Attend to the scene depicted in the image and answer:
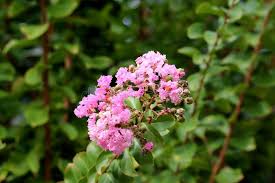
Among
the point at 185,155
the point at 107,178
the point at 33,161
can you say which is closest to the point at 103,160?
the point at 107,178

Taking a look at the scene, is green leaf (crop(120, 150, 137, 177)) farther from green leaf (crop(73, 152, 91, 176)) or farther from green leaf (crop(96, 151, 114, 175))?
green leaf (crop(73, 152, 91, 176))

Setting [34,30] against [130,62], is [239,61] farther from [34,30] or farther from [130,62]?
[34,30]

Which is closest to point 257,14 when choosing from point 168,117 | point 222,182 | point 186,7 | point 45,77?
point 186,7

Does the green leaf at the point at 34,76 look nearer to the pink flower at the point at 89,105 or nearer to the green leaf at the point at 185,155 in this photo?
the green leaf at the point at 185,155

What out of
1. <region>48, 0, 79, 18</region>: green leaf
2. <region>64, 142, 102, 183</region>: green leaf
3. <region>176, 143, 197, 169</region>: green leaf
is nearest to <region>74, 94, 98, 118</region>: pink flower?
<region>64, 142, 102, 183</region>: green leaf

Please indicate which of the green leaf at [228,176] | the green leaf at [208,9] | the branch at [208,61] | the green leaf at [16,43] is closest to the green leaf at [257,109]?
the green leaf at [228,176]
